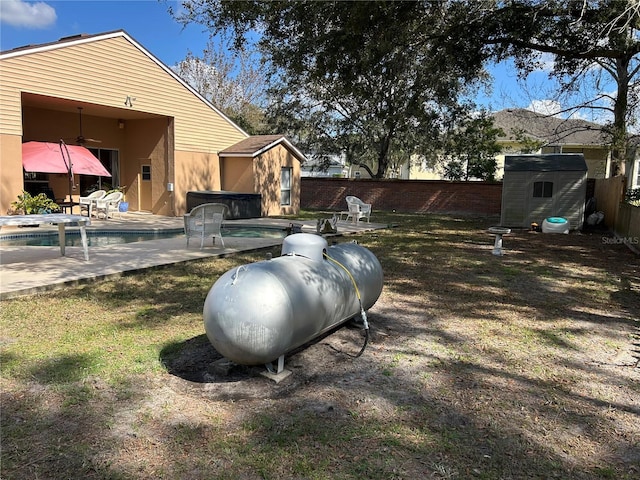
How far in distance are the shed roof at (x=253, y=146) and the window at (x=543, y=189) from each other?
9.91 meters

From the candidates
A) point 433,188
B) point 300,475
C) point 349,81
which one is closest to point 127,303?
point 300,475

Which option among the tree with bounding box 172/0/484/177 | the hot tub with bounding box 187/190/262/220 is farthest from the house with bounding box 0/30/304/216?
the tree with bounding box 172/0/484/177

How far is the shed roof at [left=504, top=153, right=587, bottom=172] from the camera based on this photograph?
15539mm

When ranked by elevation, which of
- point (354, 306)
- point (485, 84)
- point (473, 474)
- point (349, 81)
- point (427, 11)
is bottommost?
point (473, 474)

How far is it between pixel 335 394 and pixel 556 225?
1376 centimetres

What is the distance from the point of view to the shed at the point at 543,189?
15.5 meters

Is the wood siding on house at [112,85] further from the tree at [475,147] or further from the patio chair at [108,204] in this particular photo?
the tree at [475,147]

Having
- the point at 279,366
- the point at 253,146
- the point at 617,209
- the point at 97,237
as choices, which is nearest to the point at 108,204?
the point at 97,237

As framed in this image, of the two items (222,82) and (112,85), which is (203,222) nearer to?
(112,85)

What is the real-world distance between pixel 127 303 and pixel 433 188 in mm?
19870

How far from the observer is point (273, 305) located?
11.3ft

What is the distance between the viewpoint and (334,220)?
1262cm

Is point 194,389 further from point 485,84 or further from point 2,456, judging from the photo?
point 485,84

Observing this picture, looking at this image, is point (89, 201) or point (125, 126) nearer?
point (89, 201)
